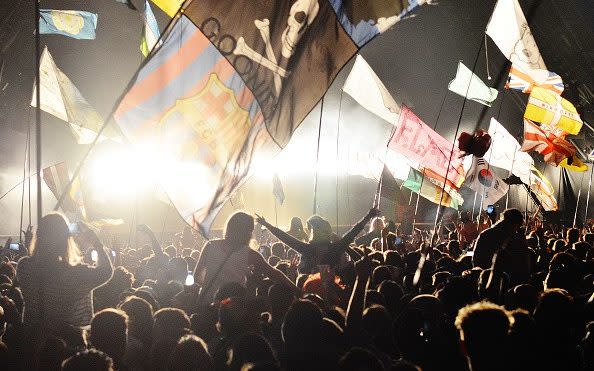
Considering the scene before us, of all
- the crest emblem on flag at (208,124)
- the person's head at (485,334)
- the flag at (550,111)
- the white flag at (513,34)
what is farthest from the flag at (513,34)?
the person's head at (485,334)

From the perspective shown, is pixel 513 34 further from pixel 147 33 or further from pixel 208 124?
pixel 208 124

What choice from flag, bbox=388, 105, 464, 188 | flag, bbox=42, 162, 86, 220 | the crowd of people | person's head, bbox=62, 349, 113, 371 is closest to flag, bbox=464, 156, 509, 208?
flag, bbox=388, 105, 464, 188

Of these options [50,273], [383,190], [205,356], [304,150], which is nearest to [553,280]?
[205,356]

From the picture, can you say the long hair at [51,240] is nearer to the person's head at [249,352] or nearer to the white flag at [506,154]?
the person's head at [249,352]

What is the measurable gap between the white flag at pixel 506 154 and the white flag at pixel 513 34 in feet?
10.3

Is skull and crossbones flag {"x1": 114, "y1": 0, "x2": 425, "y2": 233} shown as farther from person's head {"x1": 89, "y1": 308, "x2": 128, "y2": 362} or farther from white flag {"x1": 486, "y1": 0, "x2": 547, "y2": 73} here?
white flag {"x1": 486, "y1": 0, "x2": 547, "y2": 73}

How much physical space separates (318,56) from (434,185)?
910 centimetres

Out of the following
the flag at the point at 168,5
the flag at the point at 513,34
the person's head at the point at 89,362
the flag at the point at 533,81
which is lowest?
the person's head at the point at 89,362

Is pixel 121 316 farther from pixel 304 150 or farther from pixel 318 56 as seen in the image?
pixel 304 150

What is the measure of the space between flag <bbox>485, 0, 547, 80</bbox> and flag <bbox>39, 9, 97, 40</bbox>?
27.4ft

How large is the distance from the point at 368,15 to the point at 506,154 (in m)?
11.6

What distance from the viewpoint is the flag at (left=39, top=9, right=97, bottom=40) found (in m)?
10.1

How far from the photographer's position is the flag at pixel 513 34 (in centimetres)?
1067

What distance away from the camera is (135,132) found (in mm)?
4383
